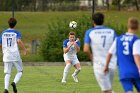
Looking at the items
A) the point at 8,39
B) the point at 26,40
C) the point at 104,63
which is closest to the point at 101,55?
the point at 104,63

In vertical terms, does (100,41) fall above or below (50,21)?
above

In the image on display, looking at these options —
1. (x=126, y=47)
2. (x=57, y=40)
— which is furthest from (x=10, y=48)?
(x=57, y=40)

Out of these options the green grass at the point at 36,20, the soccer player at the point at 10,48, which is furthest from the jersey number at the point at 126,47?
the green grass at the point at 36,20

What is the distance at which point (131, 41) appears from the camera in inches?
482

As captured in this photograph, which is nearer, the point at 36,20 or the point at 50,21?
the point at 50,21

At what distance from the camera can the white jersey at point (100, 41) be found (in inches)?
519

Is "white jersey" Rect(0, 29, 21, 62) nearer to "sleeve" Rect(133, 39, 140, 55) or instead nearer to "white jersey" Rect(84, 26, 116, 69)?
"white jersey" Rect(84, 26, 116, 69)

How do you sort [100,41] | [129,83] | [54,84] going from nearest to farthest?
1. [129,83]
2. [100,41]
3. [54,84]

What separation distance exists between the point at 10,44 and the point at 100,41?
4648 mm

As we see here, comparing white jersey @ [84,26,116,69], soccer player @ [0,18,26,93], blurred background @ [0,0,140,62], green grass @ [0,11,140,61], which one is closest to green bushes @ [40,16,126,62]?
blurred background @ [0,0,140,62]

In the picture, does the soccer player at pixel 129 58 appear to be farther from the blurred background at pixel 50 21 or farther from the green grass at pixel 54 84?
the blurred background at pixel 50 21

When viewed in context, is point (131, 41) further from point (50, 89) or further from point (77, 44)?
point (77, 44)

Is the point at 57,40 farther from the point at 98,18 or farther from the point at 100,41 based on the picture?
the point at 98,18

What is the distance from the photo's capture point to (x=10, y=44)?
680 inches
